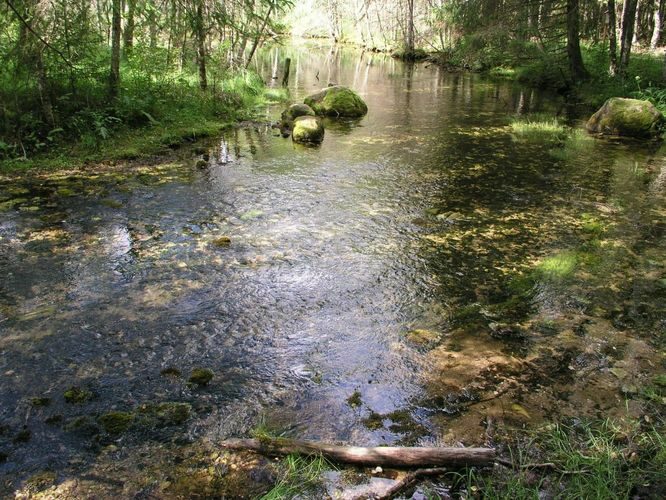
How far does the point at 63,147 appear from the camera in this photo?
420 inches

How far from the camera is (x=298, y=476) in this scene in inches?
136

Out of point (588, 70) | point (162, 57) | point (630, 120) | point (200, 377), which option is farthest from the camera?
point (588, 70)

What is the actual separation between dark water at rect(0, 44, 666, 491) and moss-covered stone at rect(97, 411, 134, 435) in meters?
0.10

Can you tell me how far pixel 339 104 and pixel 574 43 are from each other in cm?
1094

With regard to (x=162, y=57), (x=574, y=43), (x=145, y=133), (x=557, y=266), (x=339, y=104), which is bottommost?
(x=557, y=266)

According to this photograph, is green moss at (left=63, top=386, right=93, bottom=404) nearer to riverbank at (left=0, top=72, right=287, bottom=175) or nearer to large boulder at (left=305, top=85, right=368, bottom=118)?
riverbank at (left=0, top=72, right=287, bottom=175)

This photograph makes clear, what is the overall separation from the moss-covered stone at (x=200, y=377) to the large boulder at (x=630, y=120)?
13.9 meters

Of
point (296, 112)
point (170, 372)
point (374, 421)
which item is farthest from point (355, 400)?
point (296, 112)

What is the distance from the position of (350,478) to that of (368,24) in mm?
53060

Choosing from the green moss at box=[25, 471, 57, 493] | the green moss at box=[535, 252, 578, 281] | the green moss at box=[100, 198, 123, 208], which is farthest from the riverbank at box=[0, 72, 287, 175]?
the green moss at box=[535, 252, 578, 281]

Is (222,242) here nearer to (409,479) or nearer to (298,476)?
(298,476)

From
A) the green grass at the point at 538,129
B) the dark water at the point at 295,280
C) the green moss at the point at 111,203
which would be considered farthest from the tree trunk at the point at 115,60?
the green grass at the point at 538,129

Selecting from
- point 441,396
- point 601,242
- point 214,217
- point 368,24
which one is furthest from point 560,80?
point 368,24

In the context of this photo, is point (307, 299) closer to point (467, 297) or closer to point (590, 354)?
point (467, 297)
